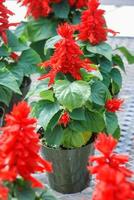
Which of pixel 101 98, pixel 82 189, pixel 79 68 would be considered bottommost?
pixel 82 189

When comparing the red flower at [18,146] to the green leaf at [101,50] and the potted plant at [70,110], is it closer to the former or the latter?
the potted plant at [70,110]

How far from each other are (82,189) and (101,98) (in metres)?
0.49

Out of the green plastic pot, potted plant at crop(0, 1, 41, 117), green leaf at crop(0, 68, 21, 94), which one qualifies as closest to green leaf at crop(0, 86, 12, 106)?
potted plant at crop(0, 1, 41, 117)

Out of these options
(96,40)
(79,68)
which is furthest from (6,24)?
(79,68)

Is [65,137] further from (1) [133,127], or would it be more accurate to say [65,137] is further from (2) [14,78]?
(1) [133,127]

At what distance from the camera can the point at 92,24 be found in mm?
2475

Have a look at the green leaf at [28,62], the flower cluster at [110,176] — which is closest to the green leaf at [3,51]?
the green leaf at [28,62]

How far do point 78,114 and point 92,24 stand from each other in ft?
1.62

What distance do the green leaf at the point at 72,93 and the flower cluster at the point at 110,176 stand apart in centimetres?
77

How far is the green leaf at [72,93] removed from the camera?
6.91 ft

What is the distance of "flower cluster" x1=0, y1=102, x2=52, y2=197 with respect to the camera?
1.33m

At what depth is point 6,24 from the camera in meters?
2.77

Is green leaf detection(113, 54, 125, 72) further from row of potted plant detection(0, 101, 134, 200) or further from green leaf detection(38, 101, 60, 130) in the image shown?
row of potted plant detection(0, 101, 134, 200)

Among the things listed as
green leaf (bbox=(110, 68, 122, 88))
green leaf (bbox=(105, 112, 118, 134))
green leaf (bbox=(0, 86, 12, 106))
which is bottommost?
green leaf (bbox=(105, 112, 118, 134))
